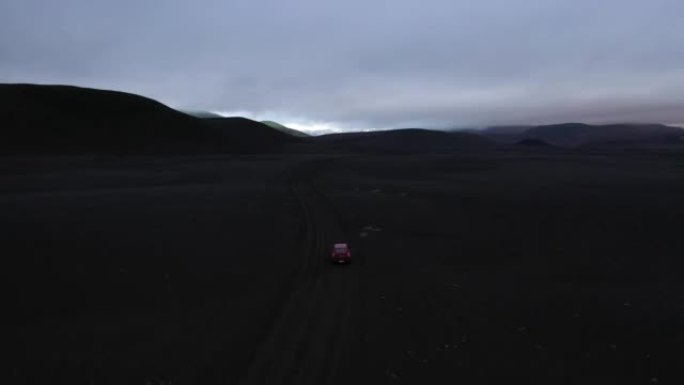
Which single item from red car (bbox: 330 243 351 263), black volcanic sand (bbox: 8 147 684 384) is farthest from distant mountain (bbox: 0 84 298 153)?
red car (bbox: 330 243 351 263)

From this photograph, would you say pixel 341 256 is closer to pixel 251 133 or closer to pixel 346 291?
pixel 346 291

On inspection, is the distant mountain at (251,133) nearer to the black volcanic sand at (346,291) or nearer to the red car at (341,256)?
the black volcanic sand at (346,291)

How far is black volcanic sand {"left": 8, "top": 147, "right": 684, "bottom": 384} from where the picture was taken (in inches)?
440

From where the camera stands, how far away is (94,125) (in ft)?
360

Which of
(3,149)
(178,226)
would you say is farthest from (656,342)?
(3,149)

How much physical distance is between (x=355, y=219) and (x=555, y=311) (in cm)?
1473

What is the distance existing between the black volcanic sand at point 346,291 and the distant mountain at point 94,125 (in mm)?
71096

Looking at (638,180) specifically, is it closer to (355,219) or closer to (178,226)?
(355,219)

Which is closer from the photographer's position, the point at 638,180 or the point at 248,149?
the point at 638,180

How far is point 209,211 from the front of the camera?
29.7 metres

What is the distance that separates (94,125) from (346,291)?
355 feet

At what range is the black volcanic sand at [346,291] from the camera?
11.2m

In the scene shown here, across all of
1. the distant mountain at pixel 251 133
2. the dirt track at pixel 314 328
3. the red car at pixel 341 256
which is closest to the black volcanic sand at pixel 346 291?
the dirt track at pixel 314 328

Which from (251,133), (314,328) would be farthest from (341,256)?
(251,133)
